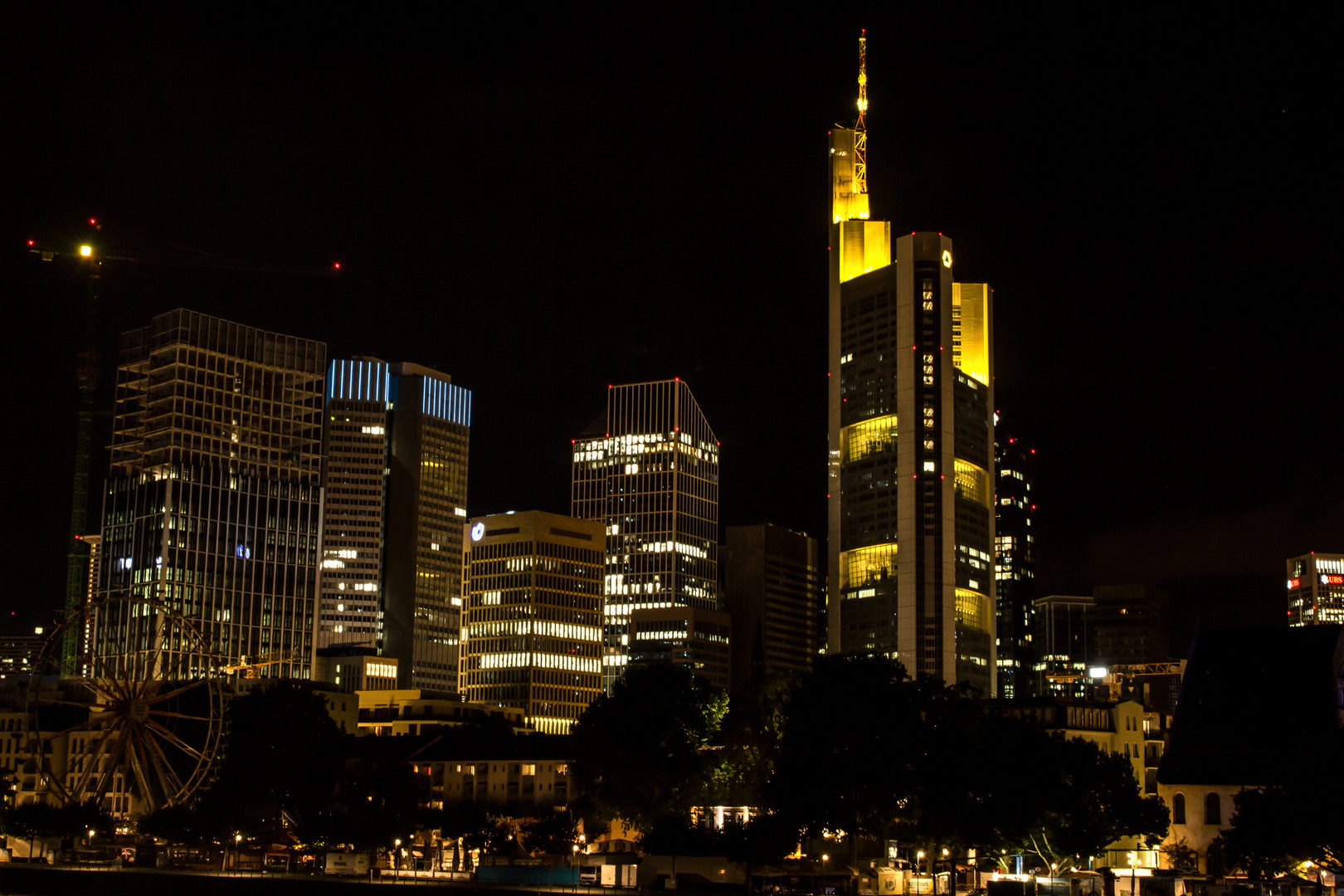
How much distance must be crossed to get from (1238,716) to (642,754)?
189ft

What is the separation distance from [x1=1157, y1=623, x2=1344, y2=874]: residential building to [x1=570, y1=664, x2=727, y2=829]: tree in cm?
4440

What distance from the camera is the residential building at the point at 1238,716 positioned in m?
143

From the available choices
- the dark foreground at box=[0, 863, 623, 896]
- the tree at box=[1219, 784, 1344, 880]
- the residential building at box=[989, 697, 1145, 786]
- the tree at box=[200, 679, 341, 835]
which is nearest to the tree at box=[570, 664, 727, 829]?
the dark foreground at box=[0, 863, 623, 896]

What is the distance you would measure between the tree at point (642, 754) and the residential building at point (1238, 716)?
44.4 m

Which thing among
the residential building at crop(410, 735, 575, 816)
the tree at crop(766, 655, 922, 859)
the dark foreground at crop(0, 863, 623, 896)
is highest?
the tree at crop(766, 655, 922, 859)

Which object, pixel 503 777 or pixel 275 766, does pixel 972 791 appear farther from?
pixel 503 777

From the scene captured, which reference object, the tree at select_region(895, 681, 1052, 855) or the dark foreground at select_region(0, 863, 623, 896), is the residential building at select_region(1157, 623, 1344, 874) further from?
the dark foreground at select_region(0, 863, 623, 896)

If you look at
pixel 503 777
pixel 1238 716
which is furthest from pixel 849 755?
pixel 503 777

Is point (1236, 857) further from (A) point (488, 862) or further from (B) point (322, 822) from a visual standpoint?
(B) point (322, 822)

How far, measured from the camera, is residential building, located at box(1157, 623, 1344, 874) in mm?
143125

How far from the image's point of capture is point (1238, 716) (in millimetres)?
150000

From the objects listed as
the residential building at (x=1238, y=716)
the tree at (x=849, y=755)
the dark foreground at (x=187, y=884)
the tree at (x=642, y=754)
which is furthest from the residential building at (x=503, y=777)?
the residential building at (x=1238, y=716)

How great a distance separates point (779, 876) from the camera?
400 ft

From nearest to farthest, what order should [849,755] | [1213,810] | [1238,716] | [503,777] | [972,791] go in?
[972,791], [849,755], [1213,810], [1238,716], [503,777]
